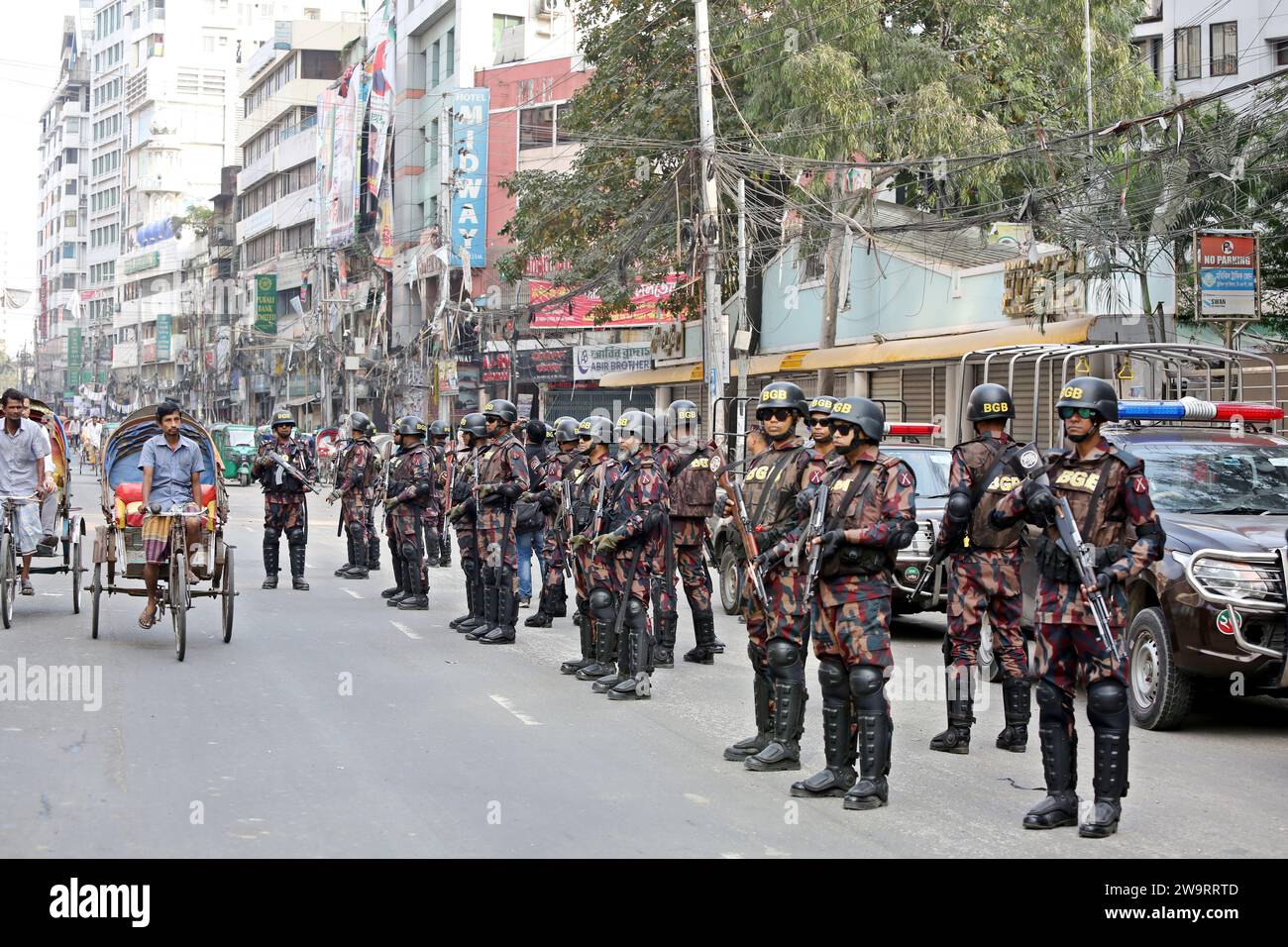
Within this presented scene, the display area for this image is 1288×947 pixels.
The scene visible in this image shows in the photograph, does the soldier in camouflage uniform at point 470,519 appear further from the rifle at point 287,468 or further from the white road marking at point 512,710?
the white road marking at point 512,710

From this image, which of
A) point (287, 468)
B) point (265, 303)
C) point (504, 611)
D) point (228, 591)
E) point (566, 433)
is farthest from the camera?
point (265, 303)

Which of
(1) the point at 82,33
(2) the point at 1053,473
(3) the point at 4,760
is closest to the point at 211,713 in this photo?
(3) the point at 4,760

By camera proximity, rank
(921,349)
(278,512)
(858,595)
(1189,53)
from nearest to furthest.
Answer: (858,595) → (278,512) → (921,349) → (1189,53)

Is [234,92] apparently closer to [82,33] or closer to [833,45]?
[82,33]

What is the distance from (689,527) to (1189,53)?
4516 cm

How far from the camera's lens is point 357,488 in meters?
18.3

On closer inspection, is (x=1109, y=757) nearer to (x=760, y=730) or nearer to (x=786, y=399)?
(x=760, y=730)

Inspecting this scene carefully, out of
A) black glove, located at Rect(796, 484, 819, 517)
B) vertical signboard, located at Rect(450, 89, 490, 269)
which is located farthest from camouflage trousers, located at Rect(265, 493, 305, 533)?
vertical signboard, located at Rect(450, 89, 490, 269)

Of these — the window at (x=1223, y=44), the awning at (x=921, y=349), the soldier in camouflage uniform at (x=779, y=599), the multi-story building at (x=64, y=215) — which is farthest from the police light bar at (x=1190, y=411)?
the multi-story building at (x=64, y=215)

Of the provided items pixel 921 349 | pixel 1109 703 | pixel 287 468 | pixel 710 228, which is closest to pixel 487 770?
pixel 1109 703

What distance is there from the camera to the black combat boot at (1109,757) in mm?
6668

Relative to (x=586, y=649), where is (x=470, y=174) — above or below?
above

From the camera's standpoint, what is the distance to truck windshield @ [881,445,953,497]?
574 inches

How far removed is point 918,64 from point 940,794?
66.5 ft
